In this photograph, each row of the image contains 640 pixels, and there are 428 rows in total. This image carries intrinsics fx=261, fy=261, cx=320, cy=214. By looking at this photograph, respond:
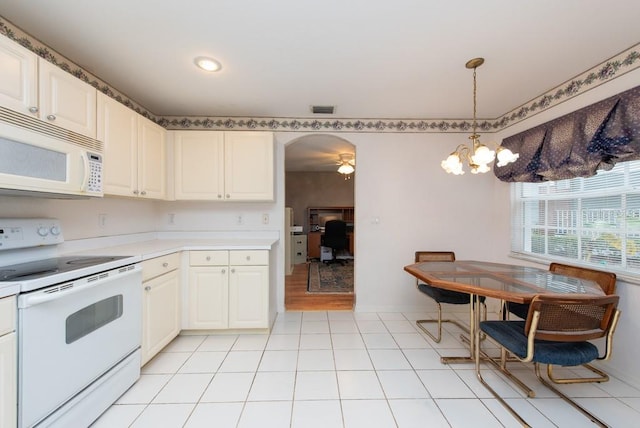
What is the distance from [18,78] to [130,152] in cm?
86

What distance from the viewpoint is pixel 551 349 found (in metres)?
1.49

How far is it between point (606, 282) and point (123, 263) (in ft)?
10.9

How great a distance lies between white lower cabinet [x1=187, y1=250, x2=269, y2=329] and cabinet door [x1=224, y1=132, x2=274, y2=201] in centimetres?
67

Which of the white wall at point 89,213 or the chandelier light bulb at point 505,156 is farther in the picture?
the chandelier light bulb at point 505,156

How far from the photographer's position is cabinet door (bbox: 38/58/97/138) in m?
1.45

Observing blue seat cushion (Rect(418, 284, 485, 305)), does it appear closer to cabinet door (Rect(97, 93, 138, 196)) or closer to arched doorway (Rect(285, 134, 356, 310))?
arched doorway (Rect(285, 134, 356, 310))

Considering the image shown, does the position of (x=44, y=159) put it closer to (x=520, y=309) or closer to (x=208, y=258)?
(x=208, y=258)

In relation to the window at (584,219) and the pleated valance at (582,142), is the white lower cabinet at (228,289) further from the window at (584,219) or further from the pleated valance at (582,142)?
the window at (584,219)

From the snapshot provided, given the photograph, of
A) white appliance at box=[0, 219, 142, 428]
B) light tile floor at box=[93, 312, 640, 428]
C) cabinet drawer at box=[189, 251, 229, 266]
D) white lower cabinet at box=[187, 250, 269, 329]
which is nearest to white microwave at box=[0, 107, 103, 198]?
white appliance at box=[0, 219, 142, 428]

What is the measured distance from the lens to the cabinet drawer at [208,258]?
7.97ft

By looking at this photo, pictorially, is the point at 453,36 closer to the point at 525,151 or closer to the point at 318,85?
the point at 318,85

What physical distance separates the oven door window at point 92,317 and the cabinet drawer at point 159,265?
0.98ft

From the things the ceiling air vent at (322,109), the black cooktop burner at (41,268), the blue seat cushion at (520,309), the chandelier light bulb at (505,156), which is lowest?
the blue seat cushion at (520,309)

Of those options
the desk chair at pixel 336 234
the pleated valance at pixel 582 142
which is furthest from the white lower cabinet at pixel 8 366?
the desk chair at pixel 336 234
